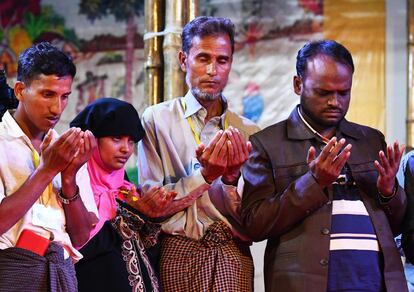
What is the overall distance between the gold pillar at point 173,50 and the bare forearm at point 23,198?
166 cm

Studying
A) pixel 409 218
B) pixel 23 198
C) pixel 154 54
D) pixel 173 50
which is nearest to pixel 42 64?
pixel 23 198

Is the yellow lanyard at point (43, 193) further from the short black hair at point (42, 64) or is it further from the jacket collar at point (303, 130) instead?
the jacket collar at point (303, 130)

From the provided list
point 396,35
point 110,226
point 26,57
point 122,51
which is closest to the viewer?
point 26,57

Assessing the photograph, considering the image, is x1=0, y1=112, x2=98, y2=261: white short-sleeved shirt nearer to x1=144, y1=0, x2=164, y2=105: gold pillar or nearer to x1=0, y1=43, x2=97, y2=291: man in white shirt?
x1=0, y1=43, x2=97, y2=291: man in white shirt

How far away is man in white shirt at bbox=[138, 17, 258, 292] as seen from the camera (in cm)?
342

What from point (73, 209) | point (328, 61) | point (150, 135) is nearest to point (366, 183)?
point (328, 61)

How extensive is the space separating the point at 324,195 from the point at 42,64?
1215 mm

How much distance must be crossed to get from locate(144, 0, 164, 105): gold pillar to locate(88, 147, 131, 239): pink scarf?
116 centimetres

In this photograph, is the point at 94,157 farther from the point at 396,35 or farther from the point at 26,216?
the point at 396,35

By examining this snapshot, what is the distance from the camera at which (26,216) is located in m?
2.97

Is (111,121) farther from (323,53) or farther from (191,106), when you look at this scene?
(323,53)

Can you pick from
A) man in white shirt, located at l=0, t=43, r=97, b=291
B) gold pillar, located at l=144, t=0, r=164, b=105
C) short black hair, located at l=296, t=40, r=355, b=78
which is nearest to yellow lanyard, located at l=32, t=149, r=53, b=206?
man in white shirt, located at l=0, t=43, r=97, b=291

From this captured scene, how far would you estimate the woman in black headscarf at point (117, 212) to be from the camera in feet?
10.8

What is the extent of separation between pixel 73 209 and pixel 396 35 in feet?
13.0
